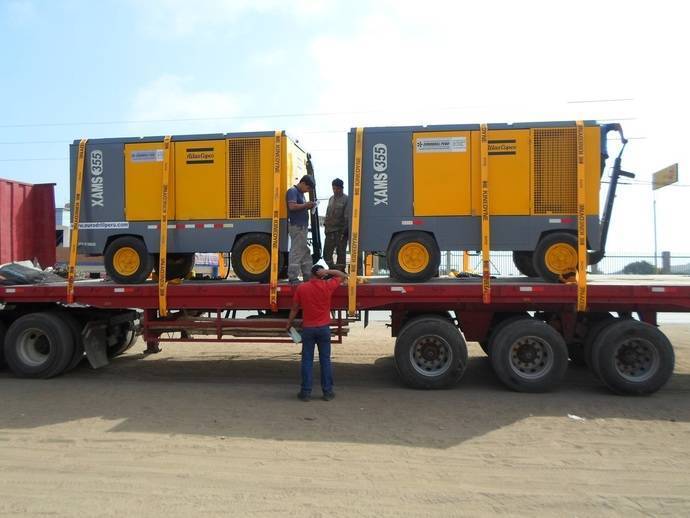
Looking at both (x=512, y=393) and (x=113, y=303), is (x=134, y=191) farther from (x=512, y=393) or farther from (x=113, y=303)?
(x=512, y=393)

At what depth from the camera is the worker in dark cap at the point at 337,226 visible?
8.24m

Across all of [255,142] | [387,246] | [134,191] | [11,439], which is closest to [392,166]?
[387,246]

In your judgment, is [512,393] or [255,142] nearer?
[512,393]

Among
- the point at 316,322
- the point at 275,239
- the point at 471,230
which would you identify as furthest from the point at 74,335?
the point at 471,230

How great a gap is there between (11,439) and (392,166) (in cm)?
553

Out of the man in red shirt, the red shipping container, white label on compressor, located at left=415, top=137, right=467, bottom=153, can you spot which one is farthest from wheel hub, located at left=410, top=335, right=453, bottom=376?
the red shipping container

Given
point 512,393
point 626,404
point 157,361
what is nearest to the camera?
point 626,404

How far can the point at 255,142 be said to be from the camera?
7855 mm

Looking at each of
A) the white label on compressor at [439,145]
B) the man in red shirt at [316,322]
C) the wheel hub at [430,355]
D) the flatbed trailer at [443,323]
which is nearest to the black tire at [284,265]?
the flatbed trailer at [443,323]

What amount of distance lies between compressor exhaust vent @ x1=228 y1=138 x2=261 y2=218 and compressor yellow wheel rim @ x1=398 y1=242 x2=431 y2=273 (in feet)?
7.14

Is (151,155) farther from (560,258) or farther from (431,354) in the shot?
(560,258)

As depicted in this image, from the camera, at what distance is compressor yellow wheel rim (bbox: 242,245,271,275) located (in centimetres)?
788

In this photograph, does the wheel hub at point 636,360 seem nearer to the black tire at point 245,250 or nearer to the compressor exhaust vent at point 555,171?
the compressor exhaust vent at point 555,171

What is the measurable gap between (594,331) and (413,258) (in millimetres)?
2701
